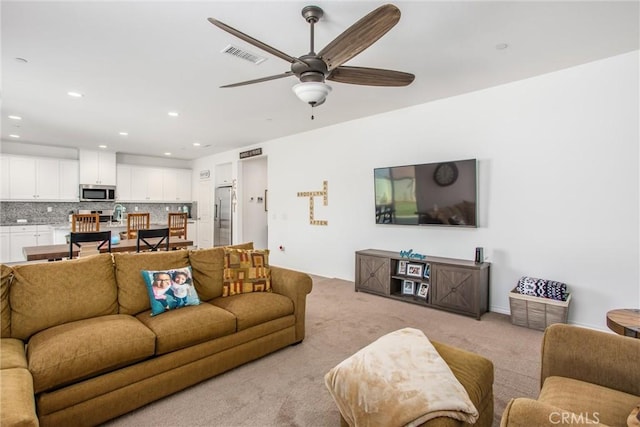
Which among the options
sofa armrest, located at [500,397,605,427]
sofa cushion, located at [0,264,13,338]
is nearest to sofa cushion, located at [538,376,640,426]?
sofa armrest, located at [500,397,605,427]

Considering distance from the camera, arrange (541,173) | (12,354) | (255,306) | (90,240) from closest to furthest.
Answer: (12,354)
(255,306)
(541,173)
(90,240)

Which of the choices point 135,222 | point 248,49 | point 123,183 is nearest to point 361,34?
point 248,49

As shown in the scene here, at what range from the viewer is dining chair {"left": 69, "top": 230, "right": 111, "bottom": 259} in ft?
12.0

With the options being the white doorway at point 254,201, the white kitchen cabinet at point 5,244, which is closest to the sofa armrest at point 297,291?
the white doorway at point 254,201

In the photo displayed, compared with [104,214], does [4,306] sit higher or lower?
lower

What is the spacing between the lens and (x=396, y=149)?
4.73 metres

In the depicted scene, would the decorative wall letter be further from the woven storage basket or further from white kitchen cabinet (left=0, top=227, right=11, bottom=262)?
white kitchen cabinet (left=0, top=227, right=11, bottom=262)

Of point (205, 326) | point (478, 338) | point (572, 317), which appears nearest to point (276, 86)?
point (205, 326)

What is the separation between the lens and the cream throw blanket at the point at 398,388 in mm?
1360

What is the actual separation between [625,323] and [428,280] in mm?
2089

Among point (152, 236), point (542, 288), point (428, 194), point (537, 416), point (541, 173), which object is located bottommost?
point (542, 288)

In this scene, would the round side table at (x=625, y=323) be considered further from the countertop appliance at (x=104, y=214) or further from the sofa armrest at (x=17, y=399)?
the countertop appliance at (x=104, y=214)

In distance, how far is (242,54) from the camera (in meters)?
2.95

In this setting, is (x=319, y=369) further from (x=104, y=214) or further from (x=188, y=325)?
(x=104, y=214)
